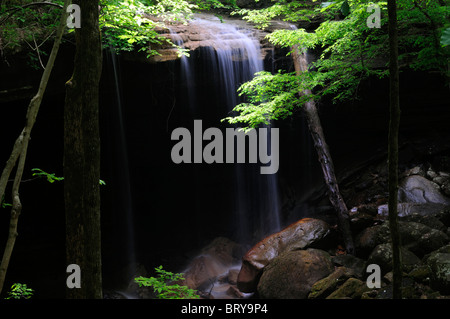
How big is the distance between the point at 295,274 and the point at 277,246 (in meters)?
1.29

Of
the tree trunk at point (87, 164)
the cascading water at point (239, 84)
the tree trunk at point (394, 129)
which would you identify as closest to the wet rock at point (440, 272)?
the tree trunk at point (394, 129)

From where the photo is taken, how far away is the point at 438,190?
29.3 ft

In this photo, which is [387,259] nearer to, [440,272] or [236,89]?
[440,272]

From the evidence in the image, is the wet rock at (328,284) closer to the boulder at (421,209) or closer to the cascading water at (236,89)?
the boulder at (421,209)

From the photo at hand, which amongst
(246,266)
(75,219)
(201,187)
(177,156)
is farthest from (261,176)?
(75,219)

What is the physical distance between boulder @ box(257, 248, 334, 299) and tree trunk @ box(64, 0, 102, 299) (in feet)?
14.7

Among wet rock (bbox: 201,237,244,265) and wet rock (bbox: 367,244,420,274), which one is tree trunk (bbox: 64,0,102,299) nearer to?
wet rock (bbox: 367,244,420,274)

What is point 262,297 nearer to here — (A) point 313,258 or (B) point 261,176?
(A) point 313,258

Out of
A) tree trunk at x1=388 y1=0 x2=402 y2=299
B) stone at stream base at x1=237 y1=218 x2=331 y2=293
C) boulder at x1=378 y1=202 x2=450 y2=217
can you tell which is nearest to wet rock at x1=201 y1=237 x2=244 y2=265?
stone at stream base at x1=237 y1=218 x2=331 y2=293

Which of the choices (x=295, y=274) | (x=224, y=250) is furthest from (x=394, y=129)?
(x=224, y=250)

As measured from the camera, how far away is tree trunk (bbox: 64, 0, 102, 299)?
136 inches

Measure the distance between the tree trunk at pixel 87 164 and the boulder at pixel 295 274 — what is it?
4.47 metres

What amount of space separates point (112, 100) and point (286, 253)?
669cm

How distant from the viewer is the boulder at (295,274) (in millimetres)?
6840
